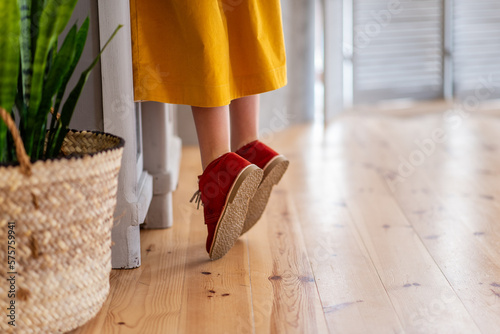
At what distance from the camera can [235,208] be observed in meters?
1.17

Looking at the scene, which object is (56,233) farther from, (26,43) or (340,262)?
(340,262)

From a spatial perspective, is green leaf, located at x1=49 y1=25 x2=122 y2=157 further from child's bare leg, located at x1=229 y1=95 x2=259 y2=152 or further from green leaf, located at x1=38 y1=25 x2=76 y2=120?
child's bare leg, located at x1=229 y1=95 x2=259 y2=152

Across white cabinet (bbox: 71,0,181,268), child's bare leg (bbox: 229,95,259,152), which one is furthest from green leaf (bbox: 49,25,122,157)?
child's bare leg (bbox: 229,95,259,152)

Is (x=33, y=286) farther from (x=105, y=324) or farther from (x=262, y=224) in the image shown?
(x=262, y=224)

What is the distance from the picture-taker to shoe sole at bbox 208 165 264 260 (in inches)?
45.3

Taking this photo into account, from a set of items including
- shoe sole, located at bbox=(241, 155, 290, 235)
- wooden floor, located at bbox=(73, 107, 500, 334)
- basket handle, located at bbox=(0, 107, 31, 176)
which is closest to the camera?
basket handle, located at bbox=(0, 107, 31, 176)

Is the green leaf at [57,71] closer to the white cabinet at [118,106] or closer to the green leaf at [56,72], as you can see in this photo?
the green leaf at [56,72]

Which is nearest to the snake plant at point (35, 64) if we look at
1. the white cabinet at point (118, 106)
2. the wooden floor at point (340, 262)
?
the white cabinet at point (118, 106)

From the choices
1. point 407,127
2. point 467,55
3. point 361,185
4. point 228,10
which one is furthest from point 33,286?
point 467,55

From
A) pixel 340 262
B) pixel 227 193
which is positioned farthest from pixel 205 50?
pixel 340 262

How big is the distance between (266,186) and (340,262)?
0.74 ft

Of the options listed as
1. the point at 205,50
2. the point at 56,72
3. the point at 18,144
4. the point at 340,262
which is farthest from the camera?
the point at 340,262

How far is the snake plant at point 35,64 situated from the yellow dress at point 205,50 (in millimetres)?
265

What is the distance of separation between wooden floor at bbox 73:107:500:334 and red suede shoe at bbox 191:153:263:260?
8cm
